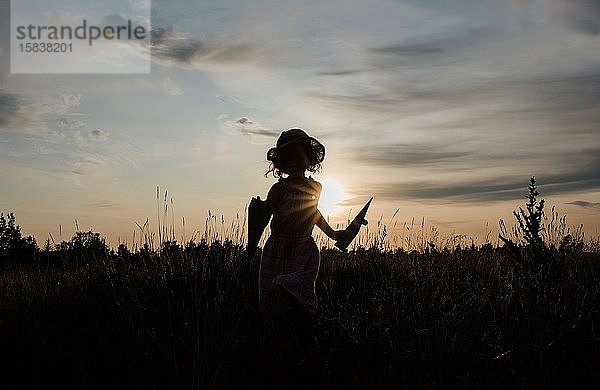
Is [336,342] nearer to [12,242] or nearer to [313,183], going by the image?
[313,183]

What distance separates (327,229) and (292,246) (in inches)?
15.1

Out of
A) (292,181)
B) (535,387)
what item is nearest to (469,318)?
(535,387)

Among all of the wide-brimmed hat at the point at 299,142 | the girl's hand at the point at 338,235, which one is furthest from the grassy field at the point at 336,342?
the wide-brimmed hat at the point at 299,142

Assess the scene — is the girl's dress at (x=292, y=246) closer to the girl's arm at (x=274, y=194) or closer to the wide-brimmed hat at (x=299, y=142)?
the girl's arm at (x=274, y=194)

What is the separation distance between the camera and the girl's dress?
5.00 m

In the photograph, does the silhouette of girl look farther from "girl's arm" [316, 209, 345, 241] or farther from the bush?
the bush

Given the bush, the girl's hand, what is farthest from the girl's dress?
the bush

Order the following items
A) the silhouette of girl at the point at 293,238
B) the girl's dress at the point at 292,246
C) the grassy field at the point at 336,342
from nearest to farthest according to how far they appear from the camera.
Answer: the grassy field at the point at 336,342
the silhouette of girl at the point at 293,238
the girl's dress at the point at 292,246

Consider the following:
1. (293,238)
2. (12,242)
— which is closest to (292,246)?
(293,238)

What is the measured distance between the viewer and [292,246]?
5117 mm

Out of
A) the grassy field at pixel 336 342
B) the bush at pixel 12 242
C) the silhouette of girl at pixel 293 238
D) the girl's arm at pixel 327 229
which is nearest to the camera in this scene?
the grassy field at pixel 336 342

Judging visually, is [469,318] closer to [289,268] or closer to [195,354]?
[289,268]

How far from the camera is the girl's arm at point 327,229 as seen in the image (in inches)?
209

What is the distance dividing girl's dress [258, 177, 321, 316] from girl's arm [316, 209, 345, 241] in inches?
2.0
